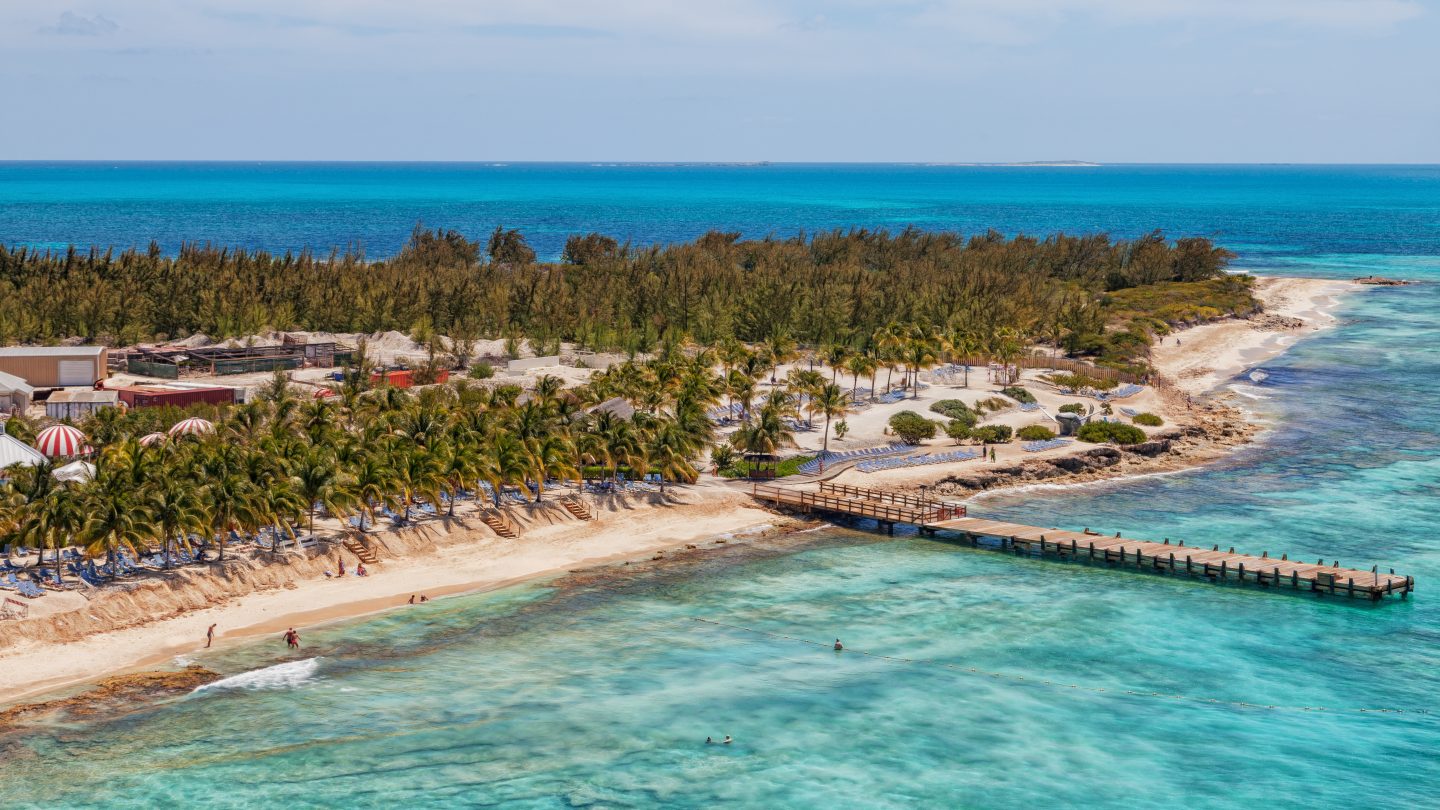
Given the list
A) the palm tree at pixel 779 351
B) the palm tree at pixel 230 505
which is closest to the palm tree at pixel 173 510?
the palm tree at pixel 230 505

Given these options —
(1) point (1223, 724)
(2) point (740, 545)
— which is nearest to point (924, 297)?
(2) point (740, 545)

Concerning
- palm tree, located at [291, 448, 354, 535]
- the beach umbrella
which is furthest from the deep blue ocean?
the beach umbrella

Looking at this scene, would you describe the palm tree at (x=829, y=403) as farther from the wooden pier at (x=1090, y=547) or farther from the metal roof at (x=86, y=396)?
the metal roof at (x=86, y=396)

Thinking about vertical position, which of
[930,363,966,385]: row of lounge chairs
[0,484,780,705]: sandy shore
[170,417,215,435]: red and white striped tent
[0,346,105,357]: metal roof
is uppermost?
[0,346,105,357]: metal roof

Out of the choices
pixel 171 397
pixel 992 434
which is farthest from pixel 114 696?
pixel 992 434

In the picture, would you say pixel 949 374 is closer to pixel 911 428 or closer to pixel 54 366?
pixel 911 428

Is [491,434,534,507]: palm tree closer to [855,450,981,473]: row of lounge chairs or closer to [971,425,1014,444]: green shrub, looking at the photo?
[855,450,981,473]: row of lounge chairs

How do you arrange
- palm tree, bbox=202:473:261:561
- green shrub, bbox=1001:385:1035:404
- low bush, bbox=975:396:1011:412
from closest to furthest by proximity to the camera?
palm tree, bbox=202:473:261:561 → low bush, bbox=975:396:1011:412 → green shrub, bbox=1001:385:1035:404
